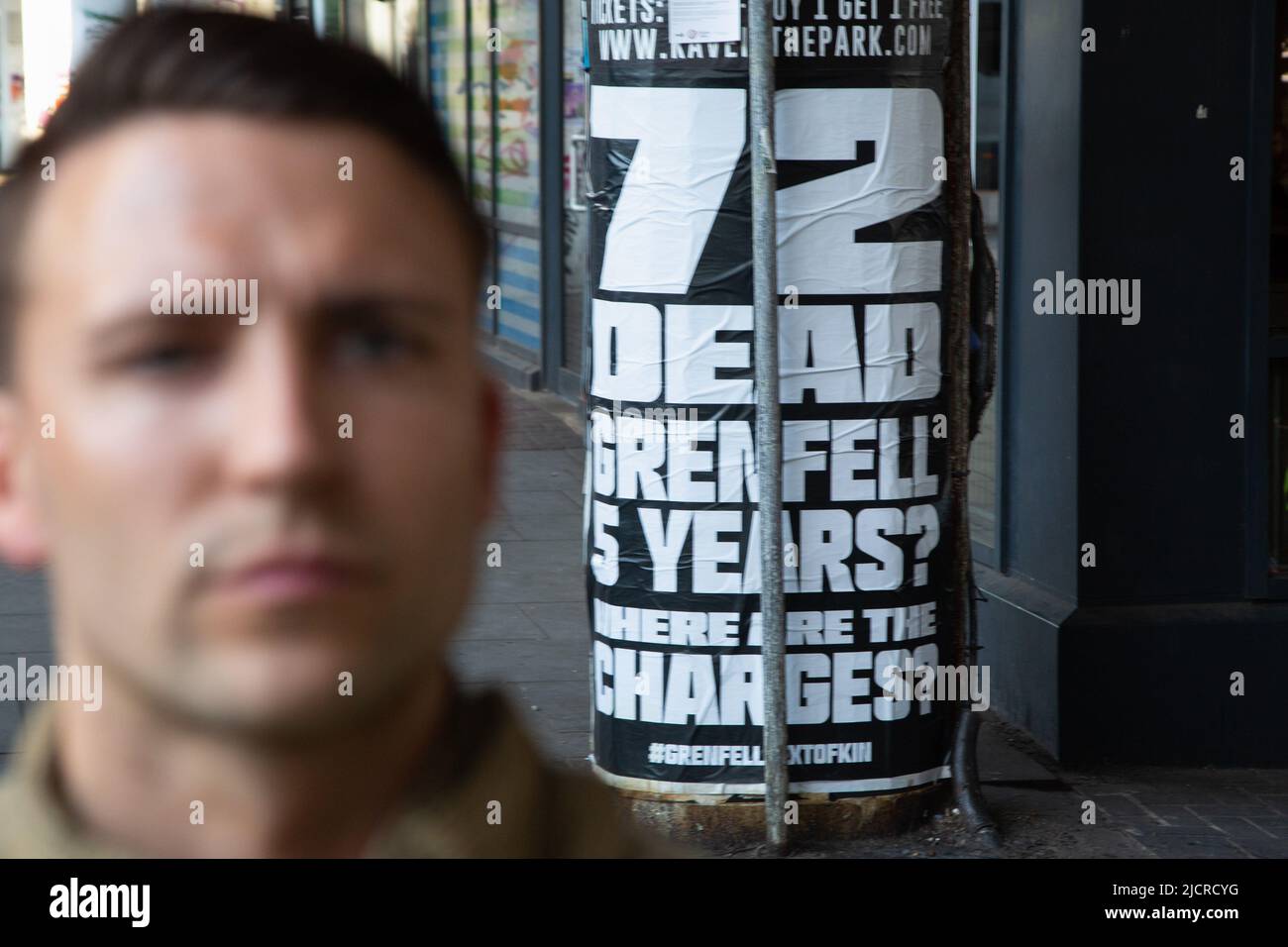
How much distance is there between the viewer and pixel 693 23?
15.7ft

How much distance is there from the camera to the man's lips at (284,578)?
2.42 ft

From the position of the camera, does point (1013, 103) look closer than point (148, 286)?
No

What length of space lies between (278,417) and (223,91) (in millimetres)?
170

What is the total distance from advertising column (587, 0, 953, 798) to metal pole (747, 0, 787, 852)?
7cm

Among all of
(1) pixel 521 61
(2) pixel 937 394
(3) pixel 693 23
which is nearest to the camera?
(3) pixel 693 23

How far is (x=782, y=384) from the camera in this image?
4934 millimetres

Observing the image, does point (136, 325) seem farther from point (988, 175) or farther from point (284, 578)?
point (988, 175)

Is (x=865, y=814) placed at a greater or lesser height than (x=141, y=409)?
lesser

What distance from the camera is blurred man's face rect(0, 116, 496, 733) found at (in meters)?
0.75

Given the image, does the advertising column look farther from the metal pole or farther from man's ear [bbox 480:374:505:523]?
man's ear [bbox 480:374:505:523]

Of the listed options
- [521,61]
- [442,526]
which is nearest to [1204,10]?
[442,526]

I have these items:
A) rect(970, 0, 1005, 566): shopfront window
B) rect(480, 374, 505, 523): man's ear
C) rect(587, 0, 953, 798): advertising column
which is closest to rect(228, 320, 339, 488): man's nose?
rect(480, 374, 505, 523): man's ear

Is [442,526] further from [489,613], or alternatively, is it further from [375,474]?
[489,613]

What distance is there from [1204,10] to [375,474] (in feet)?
18.8
